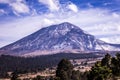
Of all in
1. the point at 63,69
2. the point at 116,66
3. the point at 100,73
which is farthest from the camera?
the point at 63,69

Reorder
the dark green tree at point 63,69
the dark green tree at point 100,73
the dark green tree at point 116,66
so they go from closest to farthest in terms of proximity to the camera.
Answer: the dark green tree at point 100,73 → the dark green tree at point 116,66 → the dark green tree at point 63,69

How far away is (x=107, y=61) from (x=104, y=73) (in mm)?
30852

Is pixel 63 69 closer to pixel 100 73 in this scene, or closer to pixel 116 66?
pixel 116 66

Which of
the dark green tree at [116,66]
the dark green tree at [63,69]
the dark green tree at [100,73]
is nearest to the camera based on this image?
the dark green tree at [100,73]

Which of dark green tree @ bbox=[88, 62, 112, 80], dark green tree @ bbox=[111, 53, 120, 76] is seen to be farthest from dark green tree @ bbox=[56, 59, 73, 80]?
dark green tree @ bbox=[88, 62, 112, 80]

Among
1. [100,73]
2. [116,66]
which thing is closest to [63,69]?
[116,66]

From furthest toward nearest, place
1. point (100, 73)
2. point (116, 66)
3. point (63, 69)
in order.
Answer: point (63, 69)
point (116, 66)
point (100, 73)

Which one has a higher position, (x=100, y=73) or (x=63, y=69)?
(x=63, y=69)

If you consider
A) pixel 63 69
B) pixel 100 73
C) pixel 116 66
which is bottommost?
pixel 100 73

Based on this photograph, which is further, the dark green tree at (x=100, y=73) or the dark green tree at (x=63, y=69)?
the dark green tree at (x=63, y=69)

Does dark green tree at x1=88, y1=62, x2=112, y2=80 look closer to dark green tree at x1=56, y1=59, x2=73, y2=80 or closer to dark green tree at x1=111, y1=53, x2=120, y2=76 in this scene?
dark green tree at x1=111, y1=53, x2=120, y2=76

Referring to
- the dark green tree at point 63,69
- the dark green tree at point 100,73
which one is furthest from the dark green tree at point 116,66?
the dark green tree at point 63,69

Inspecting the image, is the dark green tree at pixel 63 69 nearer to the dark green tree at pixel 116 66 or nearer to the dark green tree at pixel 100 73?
the dark green tree at pixel 116 66

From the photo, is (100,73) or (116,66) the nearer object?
(100,73)
